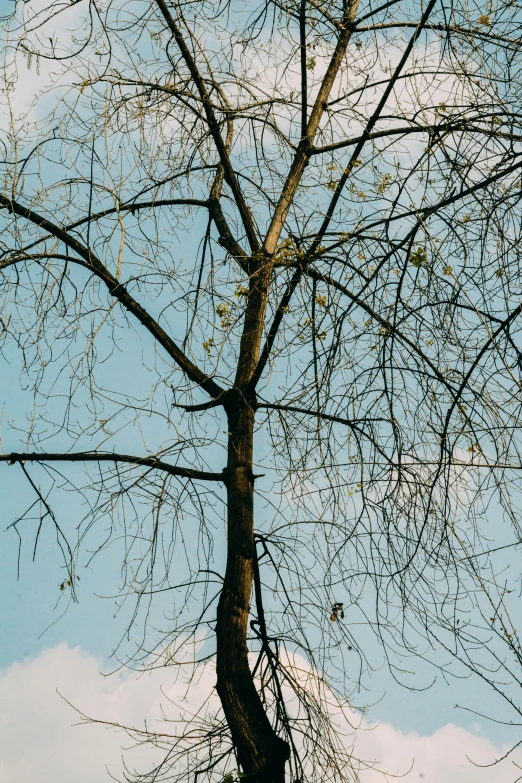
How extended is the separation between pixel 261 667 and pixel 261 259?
6.50 ft

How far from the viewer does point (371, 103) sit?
4.84 meters

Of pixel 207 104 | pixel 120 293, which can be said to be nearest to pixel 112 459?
pixel 120 293

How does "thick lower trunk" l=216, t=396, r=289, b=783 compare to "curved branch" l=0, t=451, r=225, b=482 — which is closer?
"thick lower trunk" l=216, t=396, r=289, b=783

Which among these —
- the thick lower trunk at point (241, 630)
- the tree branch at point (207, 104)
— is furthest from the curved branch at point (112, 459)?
the tree branch at point (207, 104)

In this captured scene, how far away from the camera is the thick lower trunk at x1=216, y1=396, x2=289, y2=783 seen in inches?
140

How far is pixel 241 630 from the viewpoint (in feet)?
12.7

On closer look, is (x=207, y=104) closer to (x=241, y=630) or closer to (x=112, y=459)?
(x=112, y=459)

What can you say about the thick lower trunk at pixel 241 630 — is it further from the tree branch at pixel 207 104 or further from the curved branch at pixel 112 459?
the tree branch at pixel 207 104

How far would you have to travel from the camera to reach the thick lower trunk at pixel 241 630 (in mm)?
3557

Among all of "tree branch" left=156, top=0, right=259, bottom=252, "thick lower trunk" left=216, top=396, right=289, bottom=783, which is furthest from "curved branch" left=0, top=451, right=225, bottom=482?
"tree branch" left=156, top=0, right=259, bottom=252

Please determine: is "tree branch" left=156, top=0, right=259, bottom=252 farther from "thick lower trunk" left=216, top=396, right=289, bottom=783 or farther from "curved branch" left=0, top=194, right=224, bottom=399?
"thick lower trunk" left=216, top=396, right=289, bottom=783

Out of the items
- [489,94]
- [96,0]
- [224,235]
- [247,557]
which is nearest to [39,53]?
[96,0]

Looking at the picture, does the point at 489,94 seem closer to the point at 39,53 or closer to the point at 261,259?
the point at 261,259

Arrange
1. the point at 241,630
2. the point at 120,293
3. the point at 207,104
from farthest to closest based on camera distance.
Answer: the point at 207,104 < the point at 120,293 < the point at 241,630
